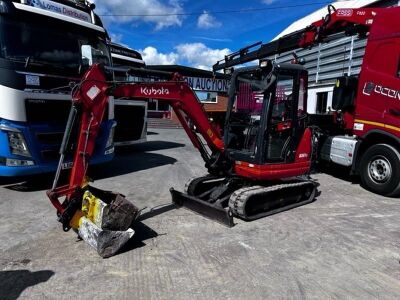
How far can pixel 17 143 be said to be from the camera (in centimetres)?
613

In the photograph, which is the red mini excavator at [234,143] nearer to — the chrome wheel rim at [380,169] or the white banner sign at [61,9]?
the chrome wheel rim at [380,169]

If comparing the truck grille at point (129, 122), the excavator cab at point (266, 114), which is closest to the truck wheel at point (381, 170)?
the excavator cab at point (266, 114)

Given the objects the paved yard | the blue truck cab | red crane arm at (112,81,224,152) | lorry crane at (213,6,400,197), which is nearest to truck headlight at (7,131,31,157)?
the blue truck cab

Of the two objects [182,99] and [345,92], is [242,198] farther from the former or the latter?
[345,92]

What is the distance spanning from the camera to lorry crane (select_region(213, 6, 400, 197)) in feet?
22.9

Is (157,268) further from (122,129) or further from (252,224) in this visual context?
(122,129)

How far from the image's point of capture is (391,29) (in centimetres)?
A: 710

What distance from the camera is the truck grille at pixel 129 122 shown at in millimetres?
10205

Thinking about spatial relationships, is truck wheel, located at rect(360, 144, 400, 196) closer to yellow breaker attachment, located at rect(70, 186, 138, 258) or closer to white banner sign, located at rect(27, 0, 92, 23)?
yellow breaker attachment, located at rect(70, 186, 138, 258)

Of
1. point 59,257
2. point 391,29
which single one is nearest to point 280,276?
point 59,257

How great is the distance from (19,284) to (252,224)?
3.02 m

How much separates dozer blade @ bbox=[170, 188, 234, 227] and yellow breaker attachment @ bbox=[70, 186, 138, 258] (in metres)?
1.31

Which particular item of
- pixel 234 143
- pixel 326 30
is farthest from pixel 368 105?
pixel 234 143

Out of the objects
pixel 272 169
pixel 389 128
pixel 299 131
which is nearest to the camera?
pixel 272 169
